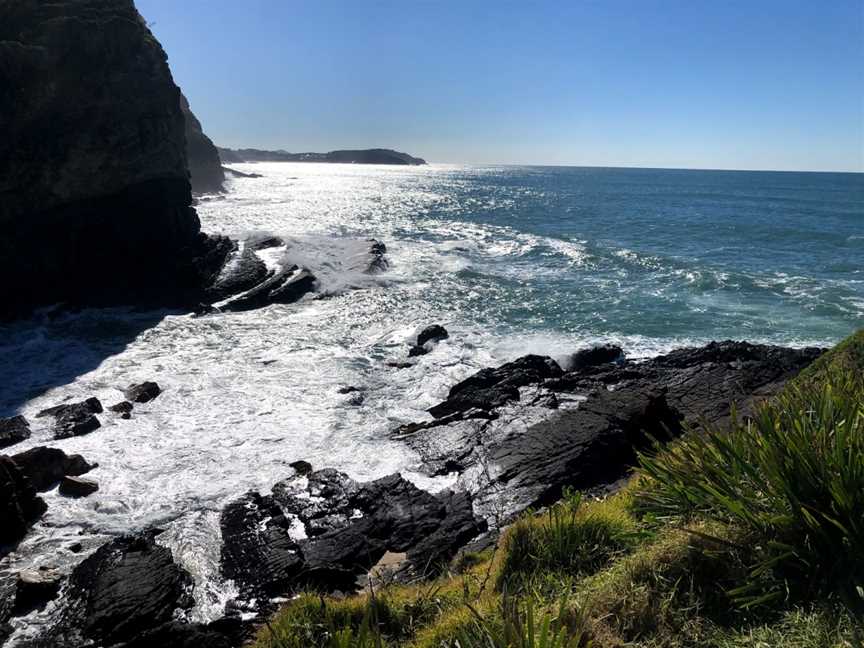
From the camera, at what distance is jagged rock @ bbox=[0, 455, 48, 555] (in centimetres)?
954

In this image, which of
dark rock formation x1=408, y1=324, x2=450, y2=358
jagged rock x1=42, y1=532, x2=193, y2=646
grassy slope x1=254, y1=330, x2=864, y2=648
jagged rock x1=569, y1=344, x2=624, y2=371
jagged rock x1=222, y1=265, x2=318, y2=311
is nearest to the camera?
grassy slope x1=254, y1=330, x2=864, y2=648

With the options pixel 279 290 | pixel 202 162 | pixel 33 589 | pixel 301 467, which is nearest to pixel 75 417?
Answer: pixel 301 467

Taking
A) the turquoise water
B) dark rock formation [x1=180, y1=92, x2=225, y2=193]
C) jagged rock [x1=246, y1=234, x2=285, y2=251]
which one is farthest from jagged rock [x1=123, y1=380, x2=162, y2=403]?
dark rock formation [x1=180, y1=92, x2=225, y2=193]

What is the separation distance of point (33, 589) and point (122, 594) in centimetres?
132

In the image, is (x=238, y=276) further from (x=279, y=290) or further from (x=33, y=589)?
(x=33, y=589)

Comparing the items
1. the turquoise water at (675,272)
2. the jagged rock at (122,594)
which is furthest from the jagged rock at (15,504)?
the turquoise water at (675,272)

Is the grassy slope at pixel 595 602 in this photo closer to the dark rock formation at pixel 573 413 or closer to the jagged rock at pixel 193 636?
the jagged rock at pixel 193 636

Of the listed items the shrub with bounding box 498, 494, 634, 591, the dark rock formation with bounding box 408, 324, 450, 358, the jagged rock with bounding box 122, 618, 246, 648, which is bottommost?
the jagged rock with bounding box 122, 618, 246, 648

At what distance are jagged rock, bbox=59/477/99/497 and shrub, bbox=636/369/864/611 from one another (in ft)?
35.7

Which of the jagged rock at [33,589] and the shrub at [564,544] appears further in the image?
the jagged rock at [33,589]

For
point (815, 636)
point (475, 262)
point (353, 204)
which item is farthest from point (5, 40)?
point (353, 204)

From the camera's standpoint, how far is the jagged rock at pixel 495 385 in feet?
48.7

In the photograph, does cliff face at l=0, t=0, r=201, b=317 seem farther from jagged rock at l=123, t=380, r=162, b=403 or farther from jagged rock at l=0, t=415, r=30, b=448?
jagged rock at l=0, t=415, r=30, b=448

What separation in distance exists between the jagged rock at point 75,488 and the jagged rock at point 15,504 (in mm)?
604
